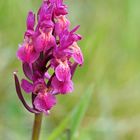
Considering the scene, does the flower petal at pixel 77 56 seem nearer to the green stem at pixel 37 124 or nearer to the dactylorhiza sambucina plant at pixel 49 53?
the dactylorhiza sambucina plant at pixel 49 53

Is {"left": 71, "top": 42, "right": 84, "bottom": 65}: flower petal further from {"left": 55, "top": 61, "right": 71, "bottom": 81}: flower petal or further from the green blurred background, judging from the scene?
the green blurred background

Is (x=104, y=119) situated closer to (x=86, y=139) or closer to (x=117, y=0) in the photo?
(x=86, y=139)

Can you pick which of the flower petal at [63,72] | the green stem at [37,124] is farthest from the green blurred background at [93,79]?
the flower petal at [63,72]

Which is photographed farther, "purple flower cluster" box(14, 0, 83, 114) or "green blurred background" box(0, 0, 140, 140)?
"green blurred background" box(0, 0, 140, 140)

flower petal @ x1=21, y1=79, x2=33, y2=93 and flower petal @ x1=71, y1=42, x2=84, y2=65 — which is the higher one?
flower petal @ x1=71, y1=42, x2=84, y2=65

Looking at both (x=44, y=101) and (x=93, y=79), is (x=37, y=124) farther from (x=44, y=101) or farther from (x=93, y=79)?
(x=93, y=79)

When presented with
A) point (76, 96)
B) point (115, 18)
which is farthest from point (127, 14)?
point (76, 96)

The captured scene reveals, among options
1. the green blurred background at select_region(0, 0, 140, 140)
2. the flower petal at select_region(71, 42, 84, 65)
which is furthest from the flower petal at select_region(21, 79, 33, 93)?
the green blurred background at select_region(0, 0, 140, 140)

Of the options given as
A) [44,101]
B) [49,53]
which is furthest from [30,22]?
[44,101]
